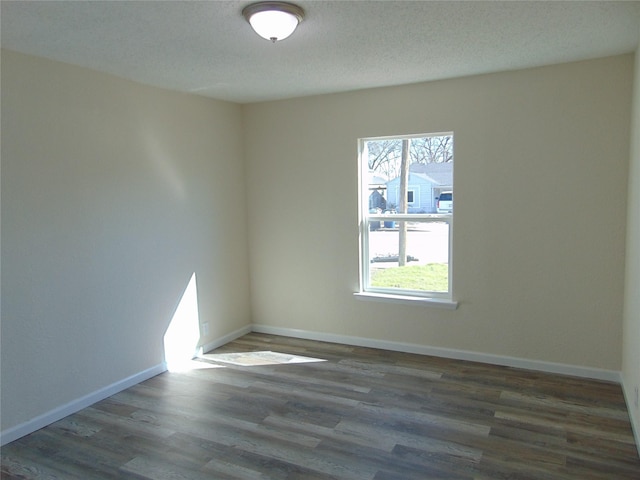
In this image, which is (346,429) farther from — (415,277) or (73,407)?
(73,407)

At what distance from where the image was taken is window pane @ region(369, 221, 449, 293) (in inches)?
165

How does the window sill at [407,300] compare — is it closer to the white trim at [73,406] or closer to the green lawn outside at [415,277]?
the green lawn outside at [415,277]

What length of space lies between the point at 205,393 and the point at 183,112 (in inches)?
92.8

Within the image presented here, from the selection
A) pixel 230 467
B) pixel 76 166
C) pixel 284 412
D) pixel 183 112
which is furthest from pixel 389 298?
pixel 76 166

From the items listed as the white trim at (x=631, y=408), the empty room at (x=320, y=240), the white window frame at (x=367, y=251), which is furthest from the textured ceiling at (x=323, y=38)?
the white trim at (x=631, y=408)

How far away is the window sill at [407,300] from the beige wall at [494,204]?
2.6 inches

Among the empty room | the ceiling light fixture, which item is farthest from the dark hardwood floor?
the ceiling light fixture

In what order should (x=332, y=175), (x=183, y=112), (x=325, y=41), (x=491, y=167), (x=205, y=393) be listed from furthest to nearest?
1. (x=332, y=175)
2. (x=183, y=112)
3. (x=491, y=167)
4. (x=205, y=393)
5. (x=325, y=41)

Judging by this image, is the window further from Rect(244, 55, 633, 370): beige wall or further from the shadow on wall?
the shadow on wall

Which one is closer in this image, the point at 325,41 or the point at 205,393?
the point at 325,41

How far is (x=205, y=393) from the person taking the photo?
3588mm

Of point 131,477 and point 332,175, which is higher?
point 332,175

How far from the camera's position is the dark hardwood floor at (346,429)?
259cm

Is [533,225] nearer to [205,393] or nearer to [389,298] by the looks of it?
[389,298]
